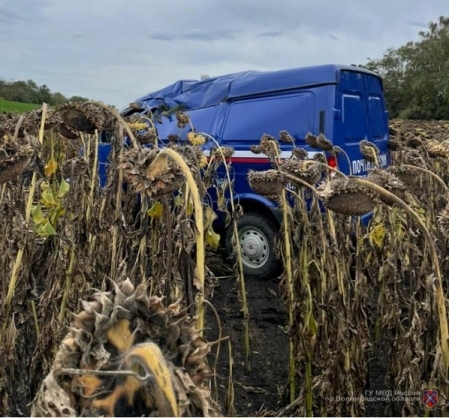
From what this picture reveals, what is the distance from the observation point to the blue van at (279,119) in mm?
5723

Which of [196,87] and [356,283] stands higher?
[196,87]

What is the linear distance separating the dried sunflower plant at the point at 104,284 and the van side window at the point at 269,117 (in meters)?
2.63

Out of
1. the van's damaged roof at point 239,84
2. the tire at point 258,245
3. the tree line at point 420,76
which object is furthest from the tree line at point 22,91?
the tree line at point 420,76

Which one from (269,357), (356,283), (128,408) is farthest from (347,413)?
Result: (128,408)

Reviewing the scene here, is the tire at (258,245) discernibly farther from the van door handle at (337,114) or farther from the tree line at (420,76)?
the tree line at (420,76)

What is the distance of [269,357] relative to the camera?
3697 millimetres

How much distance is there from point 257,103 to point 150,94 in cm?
331

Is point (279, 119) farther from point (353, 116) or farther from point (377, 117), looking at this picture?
point (377, 117)

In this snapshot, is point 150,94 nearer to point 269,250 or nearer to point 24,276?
point 269,250

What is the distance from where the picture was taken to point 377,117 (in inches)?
258

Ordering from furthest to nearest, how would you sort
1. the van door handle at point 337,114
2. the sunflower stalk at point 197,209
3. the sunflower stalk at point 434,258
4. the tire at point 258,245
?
1. the tire at point 258,245
2. the van door handle at point 337,114
3. the sunflower stalk at point 434,258
4. the sunflower stalk at point 197,209

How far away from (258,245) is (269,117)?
4.21 feet

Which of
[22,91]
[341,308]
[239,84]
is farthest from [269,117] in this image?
[22,91]

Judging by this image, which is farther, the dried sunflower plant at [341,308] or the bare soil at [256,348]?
the bare soil at [256,348]
